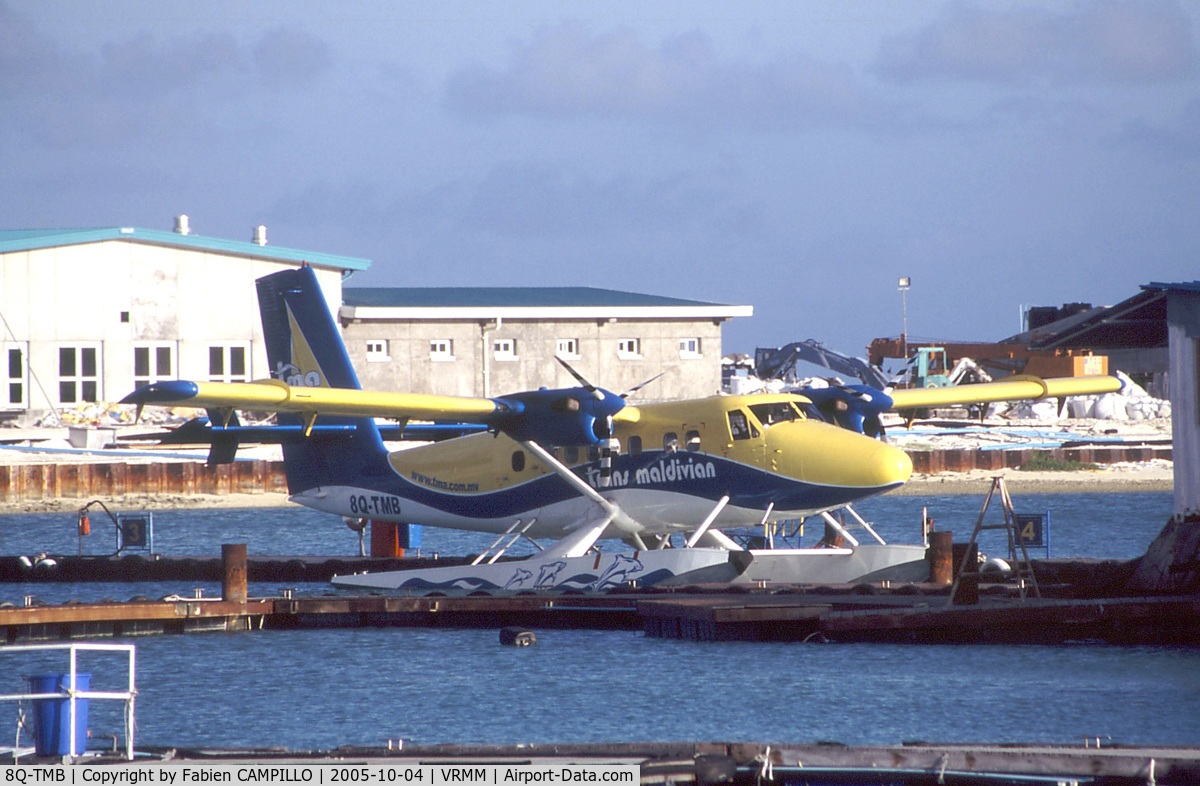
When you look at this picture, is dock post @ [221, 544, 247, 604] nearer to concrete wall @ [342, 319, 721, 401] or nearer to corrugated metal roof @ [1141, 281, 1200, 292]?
corrugated metal roof @ [1141, 281, 1200, 292]

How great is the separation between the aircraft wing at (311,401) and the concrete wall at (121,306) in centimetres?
2953

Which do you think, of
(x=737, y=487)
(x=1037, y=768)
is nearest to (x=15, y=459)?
(x=737, y=487)

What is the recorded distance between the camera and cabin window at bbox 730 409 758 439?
19558 millimetres

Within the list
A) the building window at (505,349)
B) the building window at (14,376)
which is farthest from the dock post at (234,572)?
the building window at (505,349)

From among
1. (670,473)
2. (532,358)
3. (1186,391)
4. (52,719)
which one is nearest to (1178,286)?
(1186,391)

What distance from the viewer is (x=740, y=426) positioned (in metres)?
19.6

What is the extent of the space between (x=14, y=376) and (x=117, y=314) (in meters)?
3.51

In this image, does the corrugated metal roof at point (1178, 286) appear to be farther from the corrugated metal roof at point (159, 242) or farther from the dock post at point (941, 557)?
the corrugated metal roof at point (159, 242)

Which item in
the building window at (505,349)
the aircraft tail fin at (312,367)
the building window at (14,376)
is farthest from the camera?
the building window at (505,349)

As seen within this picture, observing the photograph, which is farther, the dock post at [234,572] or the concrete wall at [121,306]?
the concrete wall at [121,306]

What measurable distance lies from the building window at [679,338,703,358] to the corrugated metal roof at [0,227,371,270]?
421 inches

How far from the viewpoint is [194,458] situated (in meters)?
52.6

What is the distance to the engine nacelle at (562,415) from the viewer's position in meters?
19.5

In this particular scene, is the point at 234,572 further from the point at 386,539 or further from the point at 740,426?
the point at 740,426
